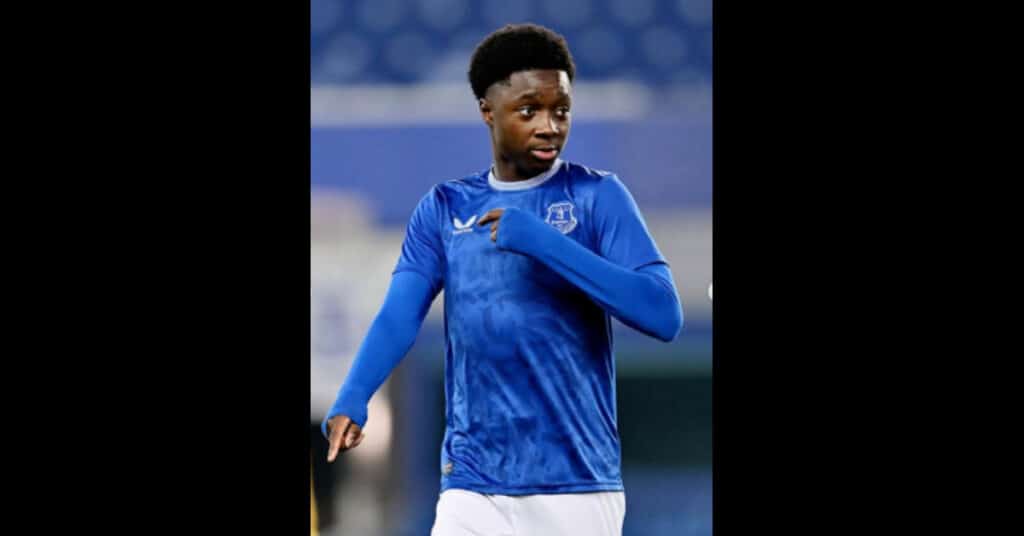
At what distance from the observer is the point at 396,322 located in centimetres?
462

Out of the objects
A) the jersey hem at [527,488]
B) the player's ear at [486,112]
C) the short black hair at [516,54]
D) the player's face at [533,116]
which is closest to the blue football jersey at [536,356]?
the jersey hem at [527,488]

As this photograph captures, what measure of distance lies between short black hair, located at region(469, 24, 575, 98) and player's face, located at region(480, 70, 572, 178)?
0.03 metres

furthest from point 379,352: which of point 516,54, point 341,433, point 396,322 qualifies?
point 516,54

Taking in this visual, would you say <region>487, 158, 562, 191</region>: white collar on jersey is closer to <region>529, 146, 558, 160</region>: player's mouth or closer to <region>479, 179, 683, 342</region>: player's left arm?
<region>529, 146, 558, 160</region>: player's mouth

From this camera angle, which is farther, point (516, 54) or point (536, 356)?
point (516, 54)

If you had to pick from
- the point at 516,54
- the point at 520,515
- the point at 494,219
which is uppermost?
the point at 516,54

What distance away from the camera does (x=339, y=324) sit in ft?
16.5

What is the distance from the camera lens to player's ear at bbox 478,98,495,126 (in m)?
4.61

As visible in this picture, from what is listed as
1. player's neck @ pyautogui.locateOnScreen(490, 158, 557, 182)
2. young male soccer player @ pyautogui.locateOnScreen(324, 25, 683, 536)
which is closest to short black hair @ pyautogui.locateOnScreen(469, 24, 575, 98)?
young male soccer player @ pyautogui.locateOnScreen(324, 25, 683, 536)

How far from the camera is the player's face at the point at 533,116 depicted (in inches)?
177

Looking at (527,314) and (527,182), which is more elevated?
(527,182)

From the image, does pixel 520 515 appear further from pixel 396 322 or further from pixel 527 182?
pixel 527 182

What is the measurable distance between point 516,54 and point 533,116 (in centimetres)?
24

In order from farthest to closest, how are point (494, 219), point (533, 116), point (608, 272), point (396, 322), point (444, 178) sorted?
point (444, 178)
point (396, 322)
point (533, 116)
point (494, 219)
point (608, 272)
